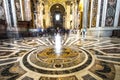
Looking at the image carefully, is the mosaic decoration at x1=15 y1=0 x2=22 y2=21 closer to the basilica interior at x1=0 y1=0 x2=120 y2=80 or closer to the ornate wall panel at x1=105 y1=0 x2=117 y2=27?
the basilica interior at x1=0 y1=0 x2=120 y2=80

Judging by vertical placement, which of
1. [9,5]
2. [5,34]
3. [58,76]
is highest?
[9,5]

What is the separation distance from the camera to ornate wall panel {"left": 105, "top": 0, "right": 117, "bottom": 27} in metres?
8.55

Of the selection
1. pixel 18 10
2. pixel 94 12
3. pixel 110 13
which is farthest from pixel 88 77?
pixel 18 10

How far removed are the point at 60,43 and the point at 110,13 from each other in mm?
5187

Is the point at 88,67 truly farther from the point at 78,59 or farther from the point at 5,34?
the point at 5,34

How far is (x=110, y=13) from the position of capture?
8750 millimetres

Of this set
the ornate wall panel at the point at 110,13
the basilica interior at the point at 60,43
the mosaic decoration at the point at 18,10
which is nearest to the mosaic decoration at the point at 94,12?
the basilica interior at the point at 60,43

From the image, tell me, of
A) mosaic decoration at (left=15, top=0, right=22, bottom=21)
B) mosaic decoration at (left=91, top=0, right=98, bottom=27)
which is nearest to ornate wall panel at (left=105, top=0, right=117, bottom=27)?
mosaic decoration at (left=91, top=0, right=98, bottom=27)

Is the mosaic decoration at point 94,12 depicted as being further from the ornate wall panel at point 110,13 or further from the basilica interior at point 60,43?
the ornate wall panel at point 110,13

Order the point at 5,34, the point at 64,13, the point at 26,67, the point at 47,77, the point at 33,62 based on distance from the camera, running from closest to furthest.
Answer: the point at 47,77 → the point at 26,67 → the point at 33,62 → the point at 5,34 → the point at 64,13

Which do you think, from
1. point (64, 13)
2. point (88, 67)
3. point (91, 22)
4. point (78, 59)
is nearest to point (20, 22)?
point (91, 22)

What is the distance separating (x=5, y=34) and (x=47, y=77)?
782cm

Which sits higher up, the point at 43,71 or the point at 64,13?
the point at 64,13

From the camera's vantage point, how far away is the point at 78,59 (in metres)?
4.29
